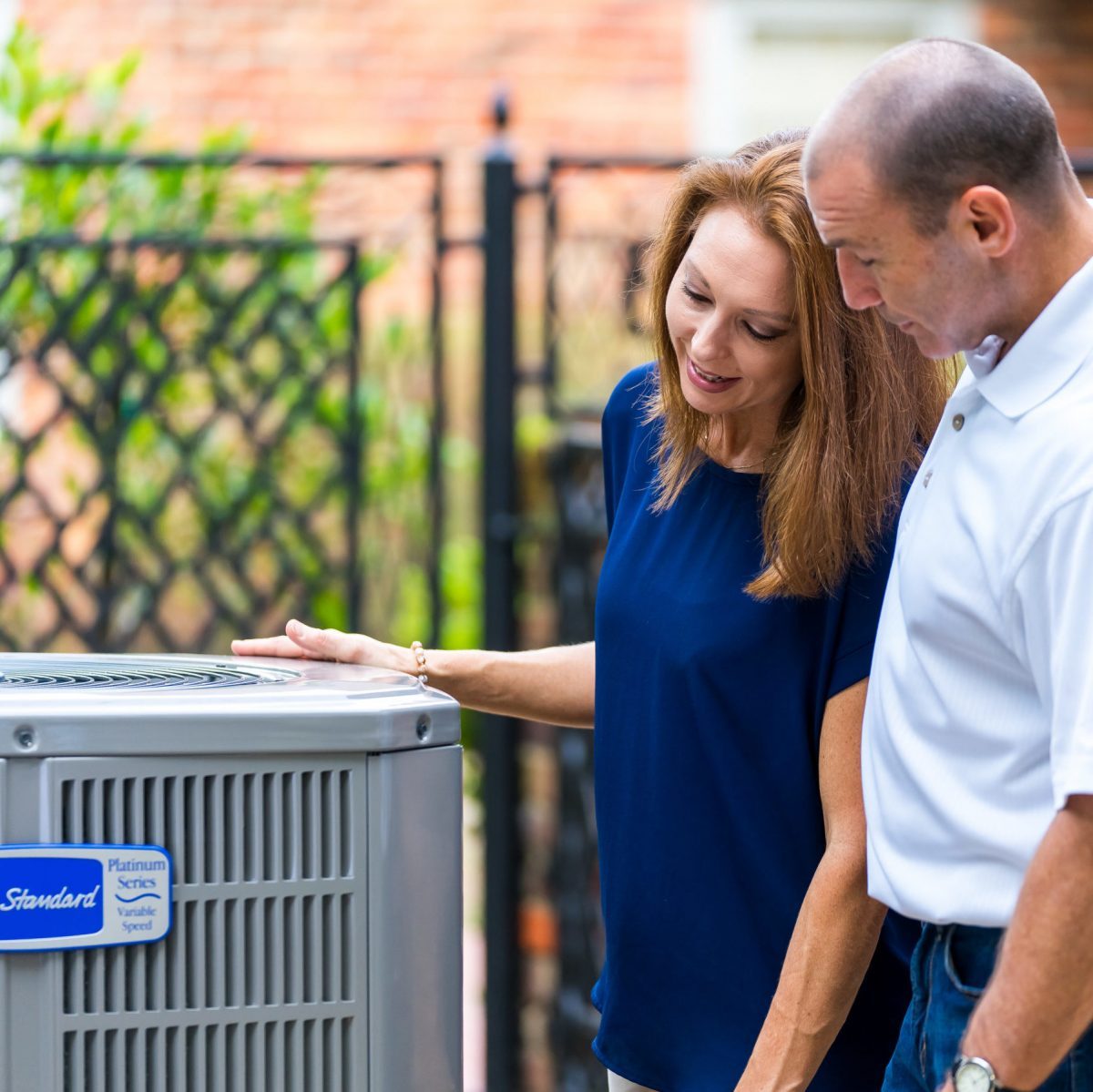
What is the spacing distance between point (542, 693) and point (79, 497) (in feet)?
7.28

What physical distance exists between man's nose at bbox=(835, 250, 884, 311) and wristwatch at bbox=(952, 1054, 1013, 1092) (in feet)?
2.06

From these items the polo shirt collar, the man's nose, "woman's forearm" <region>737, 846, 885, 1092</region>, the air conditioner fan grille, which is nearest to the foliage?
the air conditioner fan grille

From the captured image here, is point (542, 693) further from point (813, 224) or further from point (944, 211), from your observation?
point (944, 211)

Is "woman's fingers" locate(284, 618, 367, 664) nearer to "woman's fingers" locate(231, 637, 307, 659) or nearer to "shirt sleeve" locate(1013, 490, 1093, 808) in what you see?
"woman's fingers" locate(231, 637, 307, 659)

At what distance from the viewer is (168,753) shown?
149cm

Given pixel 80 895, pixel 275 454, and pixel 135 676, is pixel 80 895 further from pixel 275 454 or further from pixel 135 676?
pixel 275 454

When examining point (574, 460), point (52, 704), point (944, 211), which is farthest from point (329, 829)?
point (574, 460)

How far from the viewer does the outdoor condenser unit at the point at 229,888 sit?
147 cm

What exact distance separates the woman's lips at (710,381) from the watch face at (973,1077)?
2.33 feet

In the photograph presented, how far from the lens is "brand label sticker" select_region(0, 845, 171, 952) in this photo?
146 centimetres

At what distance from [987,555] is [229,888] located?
26.4 inches

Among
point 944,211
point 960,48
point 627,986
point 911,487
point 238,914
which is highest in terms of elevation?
point 960,48

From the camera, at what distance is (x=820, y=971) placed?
1.78 metres

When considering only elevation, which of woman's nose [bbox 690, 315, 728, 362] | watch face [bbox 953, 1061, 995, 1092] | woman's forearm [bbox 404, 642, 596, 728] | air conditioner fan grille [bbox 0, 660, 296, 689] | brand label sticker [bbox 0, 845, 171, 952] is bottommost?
watch face [bbox 953, 1061, 995, 1092]
